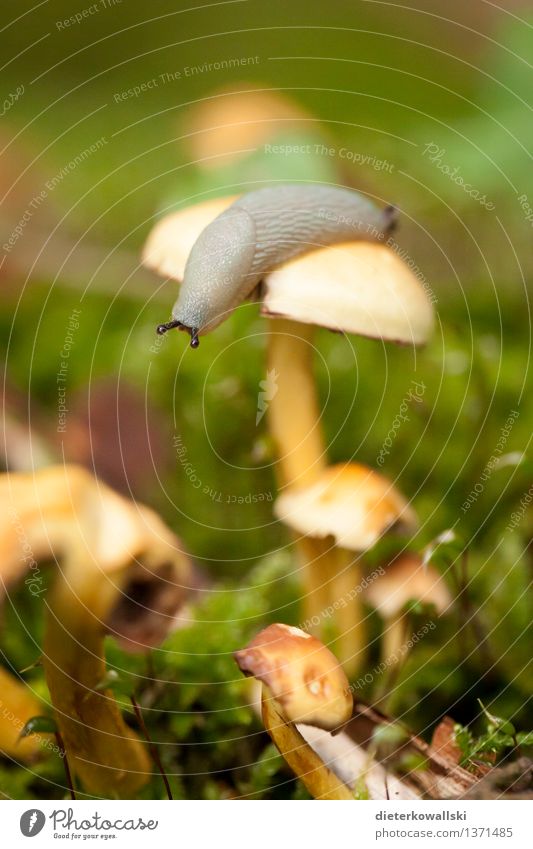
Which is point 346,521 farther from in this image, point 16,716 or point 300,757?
point 16,716

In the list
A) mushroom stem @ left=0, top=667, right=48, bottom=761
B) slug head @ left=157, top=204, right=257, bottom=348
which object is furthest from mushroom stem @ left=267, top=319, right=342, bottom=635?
mushroom stem @ left=0, top=667, right=48, bottom=761

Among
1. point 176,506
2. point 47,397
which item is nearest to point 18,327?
point 47,397

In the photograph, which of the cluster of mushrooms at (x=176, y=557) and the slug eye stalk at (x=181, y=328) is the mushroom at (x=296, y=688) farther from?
the slug eye stalk at (x=181, y=328)

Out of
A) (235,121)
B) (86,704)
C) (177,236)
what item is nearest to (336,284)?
(177,236)

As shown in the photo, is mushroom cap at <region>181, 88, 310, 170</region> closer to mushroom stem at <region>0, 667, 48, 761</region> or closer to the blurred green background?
the blurred green background

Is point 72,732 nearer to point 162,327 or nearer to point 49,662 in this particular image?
point 49,662

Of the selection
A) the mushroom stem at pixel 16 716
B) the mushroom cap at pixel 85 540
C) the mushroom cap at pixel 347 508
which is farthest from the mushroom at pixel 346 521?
the mushroom stem at pixel 16 716
